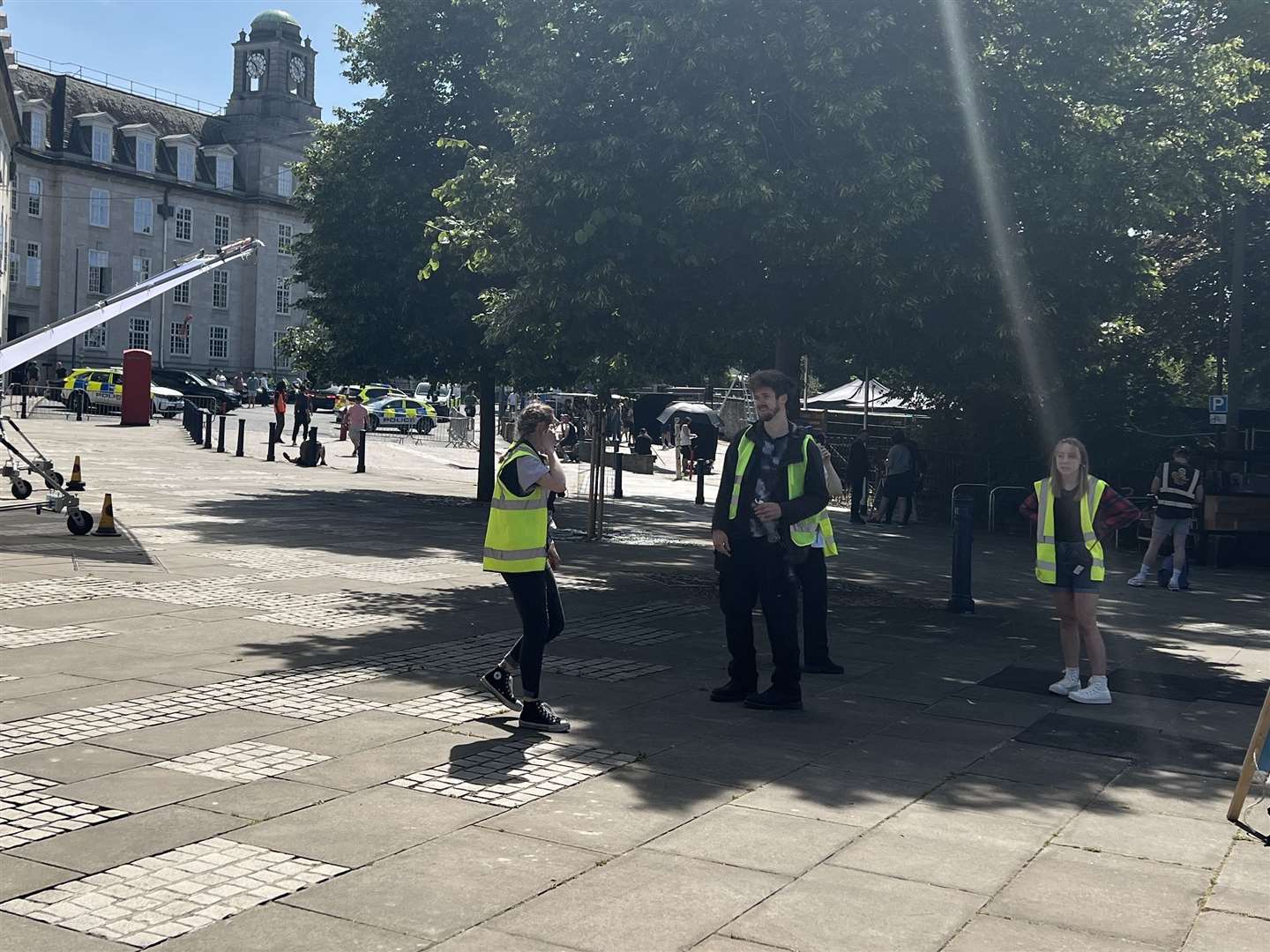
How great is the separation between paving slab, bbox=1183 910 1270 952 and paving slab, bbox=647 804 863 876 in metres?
1.24

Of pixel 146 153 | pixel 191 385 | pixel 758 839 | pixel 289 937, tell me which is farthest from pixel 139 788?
pixel 146 153

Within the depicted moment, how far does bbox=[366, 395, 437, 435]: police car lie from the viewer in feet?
179

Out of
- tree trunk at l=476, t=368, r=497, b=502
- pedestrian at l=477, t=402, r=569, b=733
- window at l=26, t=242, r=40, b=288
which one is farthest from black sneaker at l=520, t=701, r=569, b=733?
window at l=26, t=242, r=40, b=288

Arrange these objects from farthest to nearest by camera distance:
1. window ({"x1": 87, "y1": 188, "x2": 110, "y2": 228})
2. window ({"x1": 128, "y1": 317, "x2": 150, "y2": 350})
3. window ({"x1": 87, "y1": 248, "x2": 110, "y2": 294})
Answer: window ({"x1": 128, "y1": 317, "x2": 150, "y2": 350}), window ({"x1": 87, "y1": 188, "x2": 110, "y2": 228}), window ({"x1": 87, "y1": 248, "x2": 110, "y2": 294})

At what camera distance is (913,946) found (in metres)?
4.19

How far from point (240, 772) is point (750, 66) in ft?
25.7

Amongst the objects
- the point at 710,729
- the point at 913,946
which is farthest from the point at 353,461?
the point at 913,946

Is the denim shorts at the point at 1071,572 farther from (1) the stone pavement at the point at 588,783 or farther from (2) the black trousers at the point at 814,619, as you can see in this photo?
(2) the black trousers at the point at 814,619

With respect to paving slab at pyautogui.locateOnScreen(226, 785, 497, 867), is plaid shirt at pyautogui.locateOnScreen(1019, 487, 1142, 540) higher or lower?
higher

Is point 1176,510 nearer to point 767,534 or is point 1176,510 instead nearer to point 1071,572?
point 1071,572

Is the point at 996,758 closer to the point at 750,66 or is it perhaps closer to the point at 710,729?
the point at 710,729

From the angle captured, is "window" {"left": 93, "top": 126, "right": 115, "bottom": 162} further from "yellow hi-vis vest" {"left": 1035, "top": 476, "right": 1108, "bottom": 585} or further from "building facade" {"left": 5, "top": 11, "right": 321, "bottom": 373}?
"yellow hi-vis vest" {"left": 1035, "top": 476, "right": 1108, "bottom": 585}

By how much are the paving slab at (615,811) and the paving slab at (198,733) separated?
1.70 m

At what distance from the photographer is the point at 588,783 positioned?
5.99 metres
